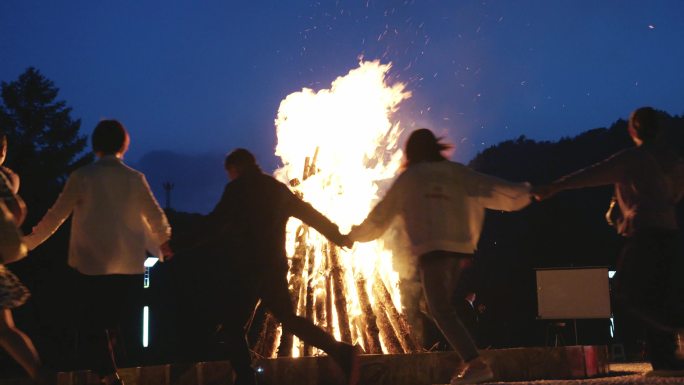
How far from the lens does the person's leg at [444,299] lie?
5.92 m

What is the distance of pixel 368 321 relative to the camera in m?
10.7

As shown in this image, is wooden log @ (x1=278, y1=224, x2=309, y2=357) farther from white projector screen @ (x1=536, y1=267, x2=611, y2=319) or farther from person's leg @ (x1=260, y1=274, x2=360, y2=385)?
white projector screen @ (x1=536, y1=267, x2=611, y2=319)

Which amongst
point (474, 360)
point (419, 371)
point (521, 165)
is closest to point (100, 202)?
point (474, 360)

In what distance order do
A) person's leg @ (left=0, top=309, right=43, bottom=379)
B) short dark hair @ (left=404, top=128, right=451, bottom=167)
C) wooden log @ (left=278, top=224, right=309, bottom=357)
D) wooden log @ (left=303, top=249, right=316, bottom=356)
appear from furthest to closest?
1. wooden log @ (left=278, top=224, right=309, bottom=357)
2. wooden log @ (left=303, top=249, right=316, bottom=356)
3. short dark hair @ (left=404, top=128, right=451, bottom=167)
4. person's leg @ (left=0, top=309, right=43, bottom=379)

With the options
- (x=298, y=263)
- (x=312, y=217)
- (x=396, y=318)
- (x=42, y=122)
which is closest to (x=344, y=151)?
(x=298, y=263)

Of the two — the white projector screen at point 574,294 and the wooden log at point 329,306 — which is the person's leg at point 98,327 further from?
the white projector screen at point 574,294

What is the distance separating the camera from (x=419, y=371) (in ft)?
27.9

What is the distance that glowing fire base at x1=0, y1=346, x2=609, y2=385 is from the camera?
8.12 m

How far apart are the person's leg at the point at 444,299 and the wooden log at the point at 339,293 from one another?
449 centimetres

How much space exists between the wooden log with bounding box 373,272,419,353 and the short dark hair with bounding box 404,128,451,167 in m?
4.69

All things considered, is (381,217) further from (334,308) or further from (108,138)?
(334,308)

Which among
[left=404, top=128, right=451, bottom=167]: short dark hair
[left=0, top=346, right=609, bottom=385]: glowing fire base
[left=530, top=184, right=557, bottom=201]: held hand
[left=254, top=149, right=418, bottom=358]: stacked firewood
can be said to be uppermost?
[left=404, top=128, right=451, bottom=167]: short dark hair

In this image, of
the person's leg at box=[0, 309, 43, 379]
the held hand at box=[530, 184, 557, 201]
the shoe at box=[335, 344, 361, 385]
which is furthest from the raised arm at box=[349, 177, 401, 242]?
the person's leg at box=[0, 309, 43, 379]

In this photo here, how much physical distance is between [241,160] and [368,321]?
4587 millimetres
